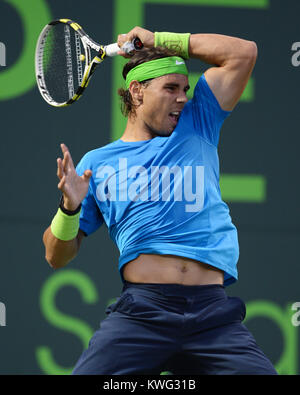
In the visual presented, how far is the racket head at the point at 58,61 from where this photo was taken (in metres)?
3.72

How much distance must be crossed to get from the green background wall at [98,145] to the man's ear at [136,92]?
4.05ft

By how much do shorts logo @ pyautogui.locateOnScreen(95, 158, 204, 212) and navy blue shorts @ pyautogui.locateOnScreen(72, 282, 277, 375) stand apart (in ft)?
1.32

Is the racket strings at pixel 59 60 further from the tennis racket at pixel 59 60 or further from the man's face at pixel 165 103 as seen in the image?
the man's face at pixel 165 103

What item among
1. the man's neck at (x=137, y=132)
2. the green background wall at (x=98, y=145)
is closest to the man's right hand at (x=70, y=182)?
the man's neck at (x=137, y=132)

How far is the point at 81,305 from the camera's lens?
452 cm

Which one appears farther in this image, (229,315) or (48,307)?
(48,307)

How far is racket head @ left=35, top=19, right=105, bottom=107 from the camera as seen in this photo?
3715mm

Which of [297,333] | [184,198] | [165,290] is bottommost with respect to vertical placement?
[297,333]

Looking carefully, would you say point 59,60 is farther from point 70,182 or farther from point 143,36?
point 70,182

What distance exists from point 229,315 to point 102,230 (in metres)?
1.94

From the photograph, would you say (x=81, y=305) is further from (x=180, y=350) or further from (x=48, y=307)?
(x=180, y=350)

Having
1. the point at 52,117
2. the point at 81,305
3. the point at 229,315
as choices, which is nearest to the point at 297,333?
the point at 81,305

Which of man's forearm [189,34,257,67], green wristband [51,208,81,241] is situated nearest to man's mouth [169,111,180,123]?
man's forearm [189,34,257,67]

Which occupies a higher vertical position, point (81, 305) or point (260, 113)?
point (260, 113)
